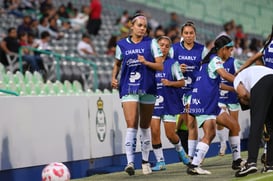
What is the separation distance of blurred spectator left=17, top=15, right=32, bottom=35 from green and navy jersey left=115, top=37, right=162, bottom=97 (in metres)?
8.57

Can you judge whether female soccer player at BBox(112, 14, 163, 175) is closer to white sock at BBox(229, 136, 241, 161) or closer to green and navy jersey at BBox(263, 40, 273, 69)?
white sock at BBox(229, 136, 241, 161)

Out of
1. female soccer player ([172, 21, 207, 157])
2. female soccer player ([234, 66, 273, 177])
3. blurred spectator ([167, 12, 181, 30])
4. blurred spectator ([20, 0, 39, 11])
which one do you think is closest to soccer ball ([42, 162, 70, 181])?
female soccer player ([234, 66, 273, 177])

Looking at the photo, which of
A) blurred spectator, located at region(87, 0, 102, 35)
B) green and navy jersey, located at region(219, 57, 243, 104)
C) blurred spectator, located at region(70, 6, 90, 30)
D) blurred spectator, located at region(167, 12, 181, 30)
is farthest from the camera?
blurred spectator, located at region(167, 12, 181, 30)

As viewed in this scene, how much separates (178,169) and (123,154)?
1.99 meters

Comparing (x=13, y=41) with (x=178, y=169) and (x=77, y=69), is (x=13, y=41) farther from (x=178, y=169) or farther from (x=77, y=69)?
(x=178, y=169)

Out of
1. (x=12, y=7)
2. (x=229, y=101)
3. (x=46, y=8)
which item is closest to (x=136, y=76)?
(x=229, y=101)

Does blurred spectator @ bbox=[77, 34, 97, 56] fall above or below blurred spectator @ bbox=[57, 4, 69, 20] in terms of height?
below

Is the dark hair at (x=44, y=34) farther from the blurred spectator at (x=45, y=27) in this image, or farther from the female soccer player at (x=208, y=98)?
the female soccer player at (x=208, y=98)

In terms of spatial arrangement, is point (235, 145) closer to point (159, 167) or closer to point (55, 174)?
point (159, 167)

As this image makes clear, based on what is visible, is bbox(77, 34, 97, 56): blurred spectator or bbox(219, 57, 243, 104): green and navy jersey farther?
bbox(77, 34, 97, 56): blurred spectator

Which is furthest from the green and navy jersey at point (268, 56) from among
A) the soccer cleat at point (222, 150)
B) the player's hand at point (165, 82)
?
the soccer cleat at point (222, 150)

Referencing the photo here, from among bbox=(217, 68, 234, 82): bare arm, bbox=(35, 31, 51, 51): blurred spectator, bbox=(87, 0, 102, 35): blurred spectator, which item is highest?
bbox=(87, 0, 102, 35): blurred spectator

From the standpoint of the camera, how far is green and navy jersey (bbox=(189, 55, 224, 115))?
38.8ft

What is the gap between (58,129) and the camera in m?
13.4
